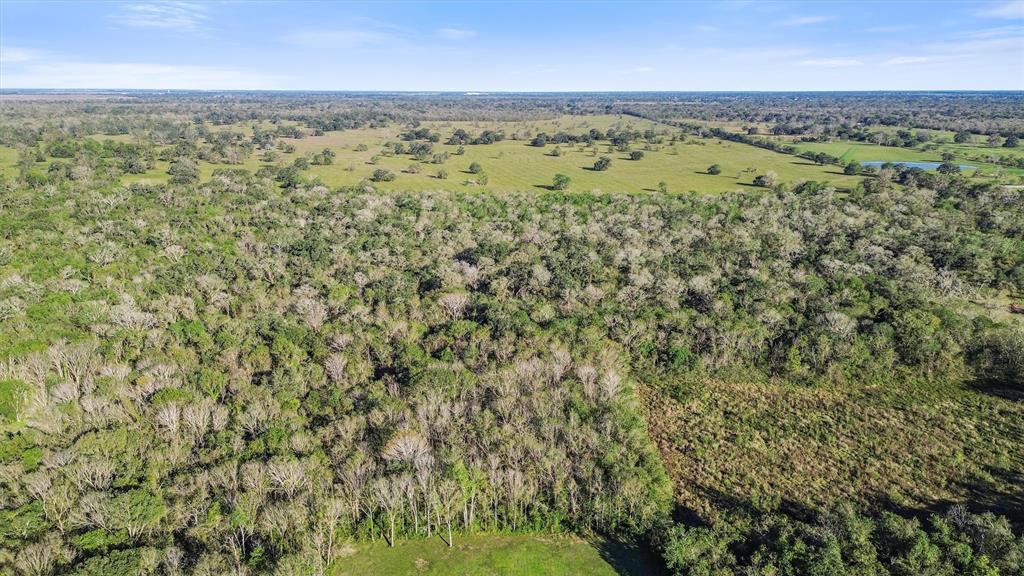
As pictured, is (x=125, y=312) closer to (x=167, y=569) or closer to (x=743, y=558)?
(x=167, y=569)

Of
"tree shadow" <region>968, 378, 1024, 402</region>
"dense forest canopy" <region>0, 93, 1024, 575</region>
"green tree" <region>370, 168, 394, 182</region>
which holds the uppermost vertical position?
"green tree" <region>370, 168, 394, 182</region>

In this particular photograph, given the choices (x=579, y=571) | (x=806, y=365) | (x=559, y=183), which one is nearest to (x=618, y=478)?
(x=579, y=571)

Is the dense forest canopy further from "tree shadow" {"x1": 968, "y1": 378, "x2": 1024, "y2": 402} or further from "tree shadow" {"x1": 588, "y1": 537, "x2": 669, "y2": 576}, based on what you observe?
"tree shadow" {"x1": 588, "y1": 537, "x2": 669, "y2": 576}

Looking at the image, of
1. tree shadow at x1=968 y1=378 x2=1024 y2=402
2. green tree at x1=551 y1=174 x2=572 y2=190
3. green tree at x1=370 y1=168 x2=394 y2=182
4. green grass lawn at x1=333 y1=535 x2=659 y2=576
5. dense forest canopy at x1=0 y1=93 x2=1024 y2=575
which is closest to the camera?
dense forest canopy at x1=0 y1=93 x2=1024 y2=575

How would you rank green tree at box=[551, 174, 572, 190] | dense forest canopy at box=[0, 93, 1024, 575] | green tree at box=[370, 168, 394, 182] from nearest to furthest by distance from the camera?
dense forest canopy at box=[0, 93, 1024, 575], green tree at box=[551, 174, 572, 190], green tree at box=[370, 168, 394, 182]

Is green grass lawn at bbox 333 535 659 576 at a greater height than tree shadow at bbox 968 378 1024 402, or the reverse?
tree shadow at bbox 968 378 1024 402

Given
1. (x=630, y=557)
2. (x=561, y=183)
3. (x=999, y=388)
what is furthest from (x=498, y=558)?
(x=561, y=183)

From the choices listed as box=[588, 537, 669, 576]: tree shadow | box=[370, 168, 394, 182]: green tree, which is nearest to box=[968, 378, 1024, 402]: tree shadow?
box=[588, 537, 669, 576]: tree shadow

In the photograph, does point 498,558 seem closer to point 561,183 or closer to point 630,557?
point 630,557
